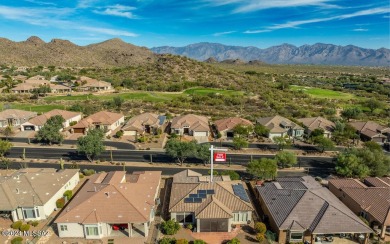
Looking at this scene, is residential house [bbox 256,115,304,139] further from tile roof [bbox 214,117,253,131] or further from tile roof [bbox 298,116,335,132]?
tile roof [bbox 214,117,253,131]

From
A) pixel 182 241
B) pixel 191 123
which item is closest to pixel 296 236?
pixel 182 241

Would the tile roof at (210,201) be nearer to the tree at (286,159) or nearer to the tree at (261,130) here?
the tree at (286,159)

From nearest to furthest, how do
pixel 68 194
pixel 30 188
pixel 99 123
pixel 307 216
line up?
pixel 307 216 → pixel 30 188 → pixel 68 194 → pixel 99 123

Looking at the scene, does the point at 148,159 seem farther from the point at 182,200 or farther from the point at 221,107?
the point at 221,107

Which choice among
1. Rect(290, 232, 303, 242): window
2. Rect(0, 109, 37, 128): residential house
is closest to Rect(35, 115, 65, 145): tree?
Rect(0, 109, 37, 128): residential house

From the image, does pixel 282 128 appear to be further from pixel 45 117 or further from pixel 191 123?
pixel 45 117

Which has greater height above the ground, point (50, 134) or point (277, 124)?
point (50, 134)
